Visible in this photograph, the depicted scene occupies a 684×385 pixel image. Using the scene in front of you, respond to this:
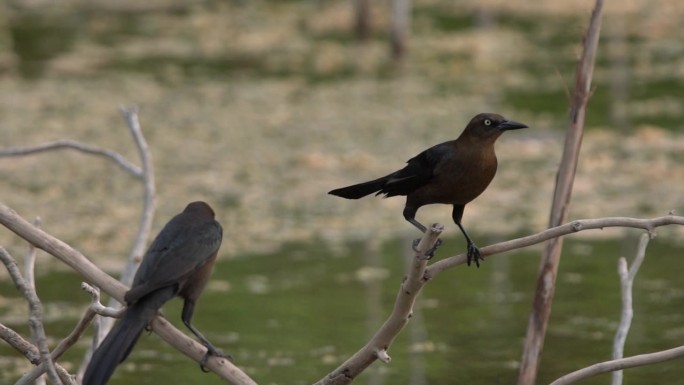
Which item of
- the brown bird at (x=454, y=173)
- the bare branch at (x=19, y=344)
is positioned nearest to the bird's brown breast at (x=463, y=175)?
the brown bird at (x=454, y=173)

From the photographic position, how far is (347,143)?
448 inches

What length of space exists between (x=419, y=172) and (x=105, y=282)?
1039 mm

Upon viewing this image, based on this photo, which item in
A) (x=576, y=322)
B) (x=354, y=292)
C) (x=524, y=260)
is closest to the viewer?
(x=576, y=322)

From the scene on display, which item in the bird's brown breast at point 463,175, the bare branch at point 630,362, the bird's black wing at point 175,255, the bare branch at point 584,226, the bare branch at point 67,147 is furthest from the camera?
the bare branch at point 67,147

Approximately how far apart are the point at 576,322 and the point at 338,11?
913 cm

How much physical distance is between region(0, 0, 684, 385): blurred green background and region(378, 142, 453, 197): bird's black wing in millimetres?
2349

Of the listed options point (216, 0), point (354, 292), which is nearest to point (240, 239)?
point (354, 292)

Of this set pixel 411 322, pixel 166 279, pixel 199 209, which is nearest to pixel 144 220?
pixel 199 209

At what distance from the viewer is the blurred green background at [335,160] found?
780cm

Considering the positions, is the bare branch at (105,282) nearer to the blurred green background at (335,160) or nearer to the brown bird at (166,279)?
the brown bird at (166,279)

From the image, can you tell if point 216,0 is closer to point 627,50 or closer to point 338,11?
point 338,11

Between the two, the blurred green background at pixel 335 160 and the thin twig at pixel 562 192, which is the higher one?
the blurred green background at pixel 335 160

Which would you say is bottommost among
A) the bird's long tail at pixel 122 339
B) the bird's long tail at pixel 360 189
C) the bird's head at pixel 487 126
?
the bird's long tail at pixel 122 339

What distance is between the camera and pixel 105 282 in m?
4.66
